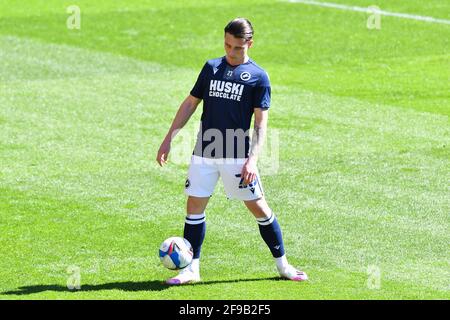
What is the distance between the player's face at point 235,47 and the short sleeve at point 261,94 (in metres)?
0.28

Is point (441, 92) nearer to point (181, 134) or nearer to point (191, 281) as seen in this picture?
point (181, 134)

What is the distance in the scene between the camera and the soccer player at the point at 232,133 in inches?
422

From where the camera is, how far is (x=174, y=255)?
10.9 m

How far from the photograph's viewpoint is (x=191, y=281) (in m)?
11.1

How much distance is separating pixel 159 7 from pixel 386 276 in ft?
56.6

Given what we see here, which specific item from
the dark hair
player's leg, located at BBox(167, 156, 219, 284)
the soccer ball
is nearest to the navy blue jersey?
player's leg, located at BBox(167, 156, 219, 284)

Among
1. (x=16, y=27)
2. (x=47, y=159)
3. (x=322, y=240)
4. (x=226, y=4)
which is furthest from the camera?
(x=226, y=4)

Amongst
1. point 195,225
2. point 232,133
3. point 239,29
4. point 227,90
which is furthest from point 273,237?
point 239,29

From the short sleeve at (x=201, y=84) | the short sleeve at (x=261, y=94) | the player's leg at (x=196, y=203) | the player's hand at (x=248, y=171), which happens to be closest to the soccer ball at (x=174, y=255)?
the player's leg at (x=196, y=203)

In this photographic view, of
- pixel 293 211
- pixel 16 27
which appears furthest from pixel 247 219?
pixel 16 27

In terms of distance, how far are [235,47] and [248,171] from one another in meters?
1.13

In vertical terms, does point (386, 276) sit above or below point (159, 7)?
below

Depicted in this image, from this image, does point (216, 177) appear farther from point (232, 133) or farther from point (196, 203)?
point (232, 133)

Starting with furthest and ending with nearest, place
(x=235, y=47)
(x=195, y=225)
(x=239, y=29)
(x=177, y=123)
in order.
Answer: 1. (x=195, y=225)
2. (x=177, y=123)
3. (x=235, y=47)
4. (x=239, y=29)
